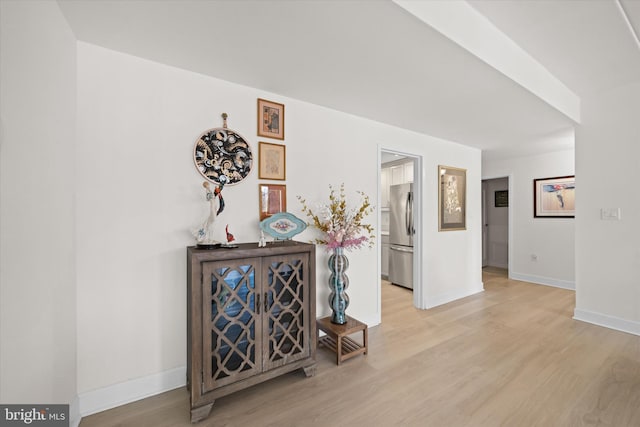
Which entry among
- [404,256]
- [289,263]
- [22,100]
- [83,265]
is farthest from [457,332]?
[22,100]

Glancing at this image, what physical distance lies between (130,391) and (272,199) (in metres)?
1.58

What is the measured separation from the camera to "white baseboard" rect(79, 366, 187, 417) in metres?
1.56

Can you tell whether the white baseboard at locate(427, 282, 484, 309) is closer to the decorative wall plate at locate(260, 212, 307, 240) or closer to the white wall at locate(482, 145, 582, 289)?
the white wall at locate(482, 145, 582, 289)

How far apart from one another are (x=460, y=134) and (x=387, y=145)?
1.09 metres

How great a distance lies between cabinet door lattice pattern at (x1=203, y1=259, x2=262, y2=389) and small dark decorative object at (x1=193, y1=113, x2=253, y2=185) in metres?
0.69

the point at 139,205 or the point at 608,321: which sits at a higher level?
the point at 139,205

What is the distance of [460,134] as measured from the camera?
3.31m

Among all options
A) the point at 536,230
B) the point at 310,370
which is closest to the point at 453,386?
the point at 310,370

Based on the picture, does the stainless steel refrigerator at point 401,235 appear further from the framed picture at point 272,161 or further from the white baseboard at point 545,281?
the framed picture at point 272,161

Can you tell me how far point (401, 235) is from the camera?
13.6ft

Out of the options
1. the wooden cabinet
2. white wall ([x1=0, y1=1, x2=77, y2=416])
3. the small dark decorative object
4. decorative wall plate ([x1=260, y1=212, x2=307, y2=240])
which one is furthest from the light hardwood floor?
the small dark decorative object

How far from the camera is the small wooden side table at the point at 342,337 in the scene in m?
2.10

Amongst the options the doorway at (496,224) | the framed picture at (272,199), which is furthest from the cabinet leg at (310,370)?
the doorway at (496,224)

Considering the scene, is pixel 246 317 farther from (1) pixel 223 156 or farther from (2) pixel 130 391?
(1) pixel 223 156
